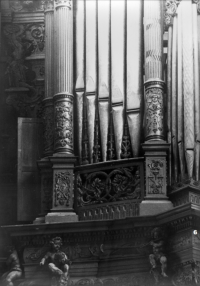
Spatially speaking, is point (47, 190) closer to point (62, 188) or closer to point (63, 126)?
point (62, 188)

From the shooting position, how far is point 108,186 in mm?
15250

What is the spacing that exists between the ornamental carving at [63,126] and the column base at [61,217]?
3.32 feet

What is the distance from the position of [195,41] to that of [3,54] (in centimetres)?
336

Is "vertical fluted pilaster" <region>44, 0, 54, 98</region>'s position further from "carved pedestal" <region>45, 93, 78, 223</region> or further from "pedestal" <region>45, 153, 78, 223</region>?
"pedestal" <region>45, 153, 78, 223</region>

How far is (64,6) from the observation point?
16125 millimetres

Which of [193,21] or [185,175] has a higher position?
[193,21]

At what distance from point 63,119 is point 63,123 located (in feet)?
0.21

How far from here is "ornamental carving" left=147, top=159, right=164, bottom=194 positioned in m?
14.9

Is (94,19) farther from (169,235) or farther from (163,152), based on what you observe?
(169,235)

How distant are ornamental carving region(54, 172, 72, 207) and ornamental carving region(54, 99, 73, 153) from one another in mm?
406

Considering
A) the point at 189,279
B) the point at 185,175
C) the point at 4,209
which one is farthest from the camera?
the point at 4,209

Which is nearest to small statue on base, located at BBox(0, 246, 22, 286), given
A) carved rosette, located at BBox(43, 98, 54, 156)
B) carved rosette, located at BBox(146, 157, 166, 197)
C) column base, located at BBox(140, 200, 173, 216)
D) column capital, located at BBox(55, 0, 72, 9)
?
carved rosette, located at BBox(43, 98, 54, 156)

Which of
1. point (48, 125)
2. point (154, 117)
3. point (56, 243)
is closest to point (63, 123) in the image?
point (48, 125)

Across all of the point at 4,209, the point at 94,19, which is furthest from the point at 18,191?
the point at 94,19
